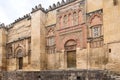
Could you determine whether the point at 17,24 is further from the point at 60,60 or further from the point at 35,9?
the point at 60,60

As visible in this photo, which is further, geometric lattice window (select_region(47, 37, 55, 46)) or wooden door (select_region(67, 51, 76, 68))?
geometric lattice window (select_region(47, 37, 55, 46))

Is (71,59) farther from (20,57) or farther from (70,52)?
(20,57)

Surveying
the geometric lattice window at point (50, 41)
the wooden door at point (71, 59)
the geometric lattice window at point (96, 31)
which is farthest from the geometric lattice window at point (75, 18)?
the geometric lattice window at point (50, 41)

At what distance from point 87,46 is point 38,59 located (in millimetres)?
4338

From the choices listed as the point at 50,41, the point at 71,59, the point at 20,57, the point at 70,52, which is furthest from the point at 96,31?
the point at 20,57

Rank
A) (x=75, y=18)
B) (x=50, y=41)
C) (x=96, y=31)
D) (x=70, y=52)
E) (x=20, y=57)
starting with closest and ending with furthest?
(x=96, y=31), (x=75, y=18), (x=70, y=52), (x=50, y=41), (x=20, y=57)

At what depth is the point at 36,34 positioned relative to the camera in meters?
15.2

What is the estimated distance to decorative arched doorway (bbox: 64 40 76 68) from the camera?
13.0m

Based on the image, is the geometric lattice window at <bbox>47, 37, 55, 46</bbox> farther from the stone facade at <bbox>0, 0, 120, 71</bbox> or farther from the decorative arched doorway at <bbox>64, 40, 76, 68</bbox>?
the decorative arched doorway at <bbox>64, 40, 76, 68</bbox>

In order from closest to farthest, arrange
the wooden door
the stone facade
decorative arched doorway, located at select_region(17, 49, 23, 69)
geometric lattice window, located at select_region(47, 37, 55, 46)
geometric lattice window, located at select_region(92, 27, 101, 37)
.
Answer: the stone facade
geometric lattice window, located at select_region(92, 27, 101, 37)
the wooden door
geometric lattice window, located at select_region(47, 37, 55, 46)
decorative arched doorway, located at select_region(17, 49, 23, 69)

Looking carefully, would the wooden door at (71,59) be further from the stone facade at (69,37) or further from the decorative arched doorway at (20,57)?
the decorative arched doorway at (20,57)

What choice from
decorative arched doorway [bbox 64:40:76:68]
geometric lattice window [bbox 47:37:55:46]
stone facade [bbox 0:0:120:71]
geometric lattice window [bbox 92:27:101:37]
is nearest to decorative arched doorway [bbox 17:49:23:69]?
stone facade [bbox 0:0:120:71]

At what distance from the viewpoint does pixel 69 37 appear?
13.3 m

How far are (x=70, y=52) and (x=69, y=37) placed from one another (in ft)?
3.37
